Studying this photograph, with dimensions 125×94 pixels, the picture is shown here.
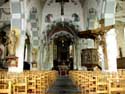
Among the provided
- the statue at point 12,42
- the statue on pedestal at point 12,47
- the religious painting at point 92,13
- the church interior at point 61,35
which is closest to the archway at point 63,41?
the church interior at point 61,35

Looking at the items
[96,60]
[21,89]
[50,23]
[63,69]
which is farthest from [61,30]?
[21,89]

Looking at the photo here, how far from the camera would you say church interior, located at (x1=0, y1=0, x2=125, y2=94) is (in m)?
18.4

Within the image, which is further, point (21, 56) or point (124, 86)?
point (21, 56)

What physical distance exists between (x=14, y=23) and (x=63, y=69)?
15.8 metres

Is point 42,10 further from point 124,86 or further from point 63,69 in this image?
point 124,86

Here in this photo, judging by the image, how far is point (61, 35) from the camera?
1406 inches

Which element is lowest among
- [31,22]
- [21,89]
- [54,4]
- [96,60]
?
[21,89]

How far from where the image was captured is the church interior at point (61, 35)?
60.3 ft

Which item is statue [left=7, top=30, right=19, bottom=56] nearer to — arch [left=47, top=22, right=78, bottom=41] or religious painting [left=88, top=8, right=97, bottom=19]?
religious painting [left=88, top=8, right=97, bottom=19]

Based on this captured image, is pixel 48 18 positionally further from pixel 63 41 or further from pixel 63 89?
pixel 63 89

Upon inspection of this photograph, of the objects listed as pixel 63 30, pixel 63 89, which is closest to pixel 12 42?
pixel 63 89

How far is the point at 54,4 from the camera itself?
32750 millimetres

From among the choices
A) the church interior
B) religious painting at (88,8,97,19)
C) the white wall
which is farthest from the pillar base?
the white wall

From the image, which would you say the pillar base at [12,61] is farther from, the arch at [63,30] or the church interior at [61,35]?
the arch at [63,30]
